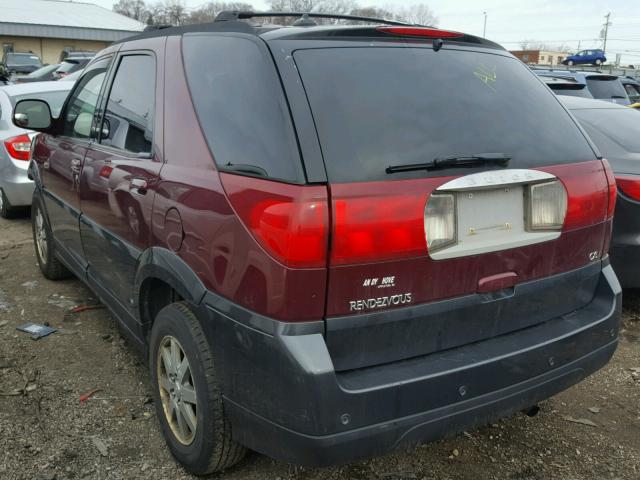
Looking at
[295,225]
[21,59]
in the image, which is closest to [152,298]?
[295,225]

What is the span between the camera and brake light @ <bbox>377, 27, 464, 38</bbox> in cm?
241

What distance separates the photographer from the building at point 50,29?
46.5 metres

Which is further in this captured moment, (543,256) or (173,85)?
(173,85)

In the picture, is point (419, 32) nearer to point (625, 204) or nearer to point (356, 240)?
point (356, 240)

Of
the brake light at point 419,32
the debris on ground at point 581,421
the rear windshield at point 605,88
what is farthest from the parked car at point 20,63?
the debris on ground at point 581,421

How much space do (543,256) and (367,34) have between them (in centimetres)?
110

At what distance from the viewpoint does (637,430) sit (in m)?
3.10

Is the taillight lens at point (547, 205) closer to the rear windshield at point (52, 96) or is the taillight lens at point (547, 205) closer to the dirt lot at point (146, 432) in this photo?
the dirt lot at point (146, 432)

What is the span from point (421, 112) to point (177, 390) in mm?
1529

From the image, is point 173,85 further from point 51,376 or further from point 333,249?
point 51,376

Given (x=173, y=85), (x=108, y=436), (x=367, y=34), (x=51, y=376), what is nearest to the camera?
(x=367, y=34)

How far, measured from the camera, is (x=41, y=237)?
16.7 feet

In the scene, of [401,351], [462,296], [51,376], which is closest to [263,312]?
[401,351]

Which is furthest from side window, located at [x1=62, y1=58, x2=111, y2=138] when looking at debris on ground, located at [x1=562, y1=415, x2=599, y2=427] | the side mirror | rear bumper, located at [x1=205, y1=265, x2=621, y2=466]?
debris on ground, located at [x1=562, y1=415, x2=599, y2=427]
